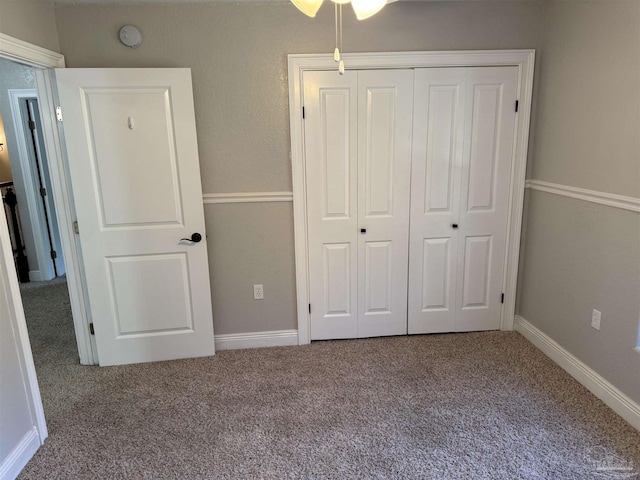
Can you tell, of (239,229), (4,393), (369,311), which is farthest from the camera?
(369,311)

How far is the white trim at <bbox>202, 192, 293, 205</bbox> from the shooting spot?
287cm

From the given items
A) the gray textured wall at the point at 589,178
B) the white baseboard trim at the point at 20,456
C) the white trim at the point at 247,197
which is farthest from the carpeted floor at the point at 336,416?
the white trim at the point at 247,197

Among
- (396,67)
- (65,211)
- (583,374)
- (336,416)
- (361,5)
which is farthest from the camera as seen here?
(396,67)

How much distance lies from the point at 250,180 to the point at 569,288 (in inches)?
85.9

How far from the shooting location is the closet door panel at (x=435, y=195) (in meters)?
2.87

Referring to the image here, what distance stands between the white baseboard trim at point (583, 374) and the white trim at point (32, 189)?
15.9 feet

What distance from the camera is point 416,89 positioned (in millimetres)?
2844

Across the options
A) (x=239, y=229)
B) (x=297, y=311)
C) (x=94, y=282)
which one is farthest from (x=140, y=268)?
(x=297, y=311)

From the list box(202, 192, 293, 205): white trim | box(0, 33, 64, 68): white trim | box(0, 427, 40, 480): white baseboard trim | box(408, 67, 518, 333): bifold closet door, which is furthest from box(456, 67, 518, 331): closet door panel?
box(0, 427, 40, 480): white baseboard trim

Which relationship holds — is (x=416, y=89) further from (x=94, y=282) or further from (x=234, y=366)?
(x=94, y=282)

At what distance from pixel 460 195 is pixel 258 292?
1.60m

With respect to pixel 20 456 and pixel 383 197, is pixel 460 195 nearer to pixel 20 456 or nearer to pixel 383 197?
pixel 383 197

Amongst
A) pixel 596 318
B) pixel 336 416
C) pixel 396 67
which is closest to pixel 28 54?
pixel 396 67

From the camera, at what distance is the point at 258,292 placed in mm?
3066
